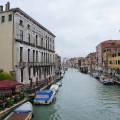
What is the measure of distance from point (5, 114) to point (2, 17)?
1706 cm

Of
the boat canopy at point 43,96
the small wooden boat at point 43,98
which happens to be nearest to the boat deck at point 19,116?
the small wooden boat at point 43,98

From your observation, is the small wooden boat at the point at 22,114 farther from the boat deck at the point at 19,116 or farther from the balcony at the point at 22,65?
the balcony at the point at 22,65

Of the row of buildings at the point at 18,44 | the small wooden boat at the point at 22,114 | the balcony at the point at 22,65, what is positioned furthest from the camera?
the balcony at the point at 22,65

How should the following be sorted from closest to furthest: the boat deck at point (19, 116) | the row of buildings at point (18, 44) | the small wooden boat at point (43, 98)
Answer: the boat deck at point (19, 116) → the small wooden boat at point (43, 98) → the row of buildings at point (18, 44)

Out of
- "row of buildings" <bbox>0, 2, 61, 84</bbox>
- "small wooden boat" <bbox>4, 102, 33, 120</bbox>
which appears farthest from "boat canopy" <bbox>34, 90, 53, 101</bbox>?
"row of buildings" <bbox>0, 2, 61, 84</bbox>

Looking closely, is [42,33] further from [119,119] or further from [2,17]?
[119,119]

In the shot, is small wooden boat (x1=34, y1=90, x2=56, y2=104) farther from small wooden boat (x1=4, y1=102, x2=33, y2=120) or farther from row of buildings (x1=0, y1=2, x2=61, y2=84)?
row of buildings (x1=0, y1=2, x2=61, y2=84)

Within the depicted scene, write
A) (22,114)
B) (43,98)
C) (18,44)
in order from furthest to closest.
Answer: (18,44) < (43,98) < (22,114)

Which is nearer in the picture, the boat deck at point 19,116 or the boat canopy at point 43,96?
the boat deck at point 19,116

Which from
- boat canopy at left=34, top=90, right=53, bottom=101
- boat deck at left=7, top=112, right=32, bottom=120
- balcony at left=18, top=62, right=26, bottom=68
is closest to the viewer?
boat deck at left=7, top=112, right=32, bottom=120

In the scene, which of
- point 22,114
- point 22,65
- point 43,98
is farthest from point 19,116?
point 22,65

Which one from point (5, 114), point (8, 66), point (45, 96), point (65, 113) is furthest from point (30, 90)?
point (5, 114)

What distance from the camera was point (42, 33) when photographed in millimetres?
43844

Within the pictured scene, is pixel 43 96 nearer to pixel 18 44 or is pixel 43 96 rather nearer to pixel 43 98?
pixel 43 98
